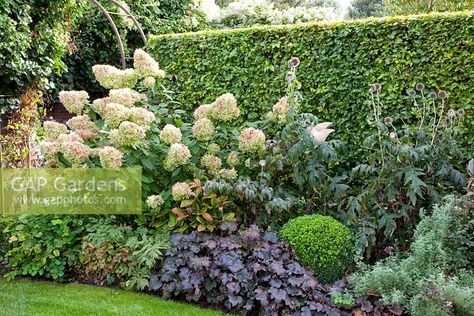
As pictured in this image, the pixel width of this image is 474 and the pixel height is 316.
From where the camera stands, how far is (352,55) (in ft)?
16.0

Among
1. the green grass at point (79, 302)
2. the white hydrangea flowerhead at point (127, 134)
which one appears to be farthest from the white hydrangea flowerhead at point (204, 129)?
the green grass at point (79, 302)

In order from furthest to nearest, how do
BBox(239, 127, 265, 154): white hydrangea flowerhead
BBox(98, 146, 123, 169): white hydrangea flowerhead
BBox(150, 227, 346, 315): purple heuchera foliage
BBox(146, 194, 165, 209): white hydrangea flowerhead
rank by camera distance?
BBox(239, 127, 265, 154): white hydrangea flowerhead → BBox(146, 194, 165, 209): white hydrangea flowerhead → BBox(98, 146, 123, 169): white hydrangea flowerhead → BBox(150, 227, 346, 315): purple heuchera foliage

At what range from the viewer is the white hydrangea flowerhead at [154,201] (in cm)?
416

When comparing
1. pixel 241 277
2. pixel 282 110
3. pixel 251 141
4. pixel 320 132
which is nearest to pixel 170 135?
pixel 251 141

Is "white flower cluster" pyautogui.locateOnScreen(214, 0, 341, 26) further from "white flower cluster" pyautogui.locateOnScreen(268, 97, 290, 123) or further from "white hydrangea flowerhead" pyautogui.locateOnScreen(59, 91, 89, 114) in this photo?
"white hydrangea flowerhead" pyautogui.locateOnScreen(59, 91, 89, 114)

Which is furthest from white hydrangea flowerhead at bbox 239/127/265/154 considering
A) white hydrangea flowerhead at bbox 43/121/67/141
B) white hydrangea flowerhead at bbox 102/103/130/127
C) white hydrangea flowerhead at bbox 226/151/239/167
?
white hydrangea flowerhead at bbox 43/121/67/141

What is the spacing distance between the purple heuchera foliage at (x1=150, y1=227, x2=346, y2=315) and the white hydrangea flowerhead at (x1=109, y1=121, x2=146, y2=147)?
0.86m

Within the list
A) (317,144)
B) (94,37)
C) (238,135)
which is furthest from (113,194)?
(94,37)

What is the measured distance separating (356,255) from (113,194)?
2118mm

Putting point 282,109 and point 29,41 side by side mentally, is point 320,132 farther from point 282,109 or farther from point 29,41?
point 29,41

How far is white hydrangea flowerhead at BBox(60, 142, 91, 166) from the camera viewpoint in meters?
4.11

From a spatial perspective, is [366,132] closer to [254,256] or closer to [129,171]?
[254,256]

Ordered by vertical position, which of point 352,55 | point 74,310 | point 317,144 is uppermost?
point 352,55

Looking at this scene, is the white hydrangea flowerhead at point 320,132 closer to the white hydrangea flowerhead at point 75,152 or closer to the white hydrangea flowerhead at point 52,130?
the white hydrangea flowerhead at point 75,152
